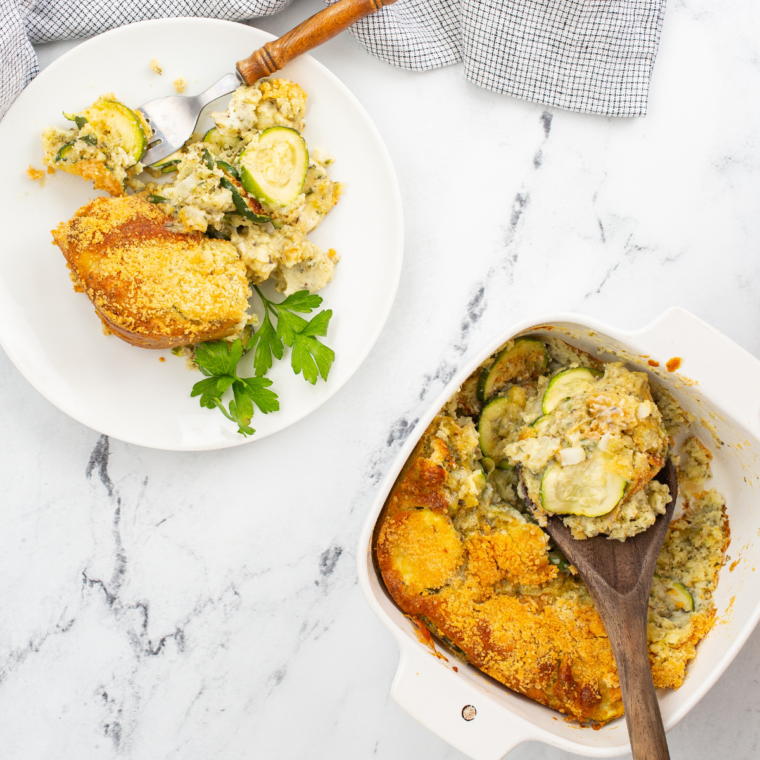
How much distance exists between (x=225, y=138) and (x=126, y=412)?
38.3 inches

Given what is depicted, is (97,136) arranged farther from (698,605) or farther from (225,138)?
(698,605)

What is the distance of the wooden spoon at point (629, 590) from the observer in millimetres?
1717

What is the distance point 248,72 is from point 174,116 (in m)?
0.28

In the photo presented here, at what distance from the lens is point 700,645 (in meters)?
1.89

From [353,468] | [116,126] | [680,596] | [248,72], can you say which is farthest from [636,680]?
[116,126]

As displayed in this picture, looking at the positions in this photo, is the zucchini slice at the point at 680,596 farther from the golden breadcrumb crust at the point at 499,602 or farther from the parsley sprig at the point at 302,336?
the parsley sprig at the point at 302,336

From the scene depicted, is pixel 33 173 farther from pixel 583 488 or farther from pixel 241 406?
pixel 583 488

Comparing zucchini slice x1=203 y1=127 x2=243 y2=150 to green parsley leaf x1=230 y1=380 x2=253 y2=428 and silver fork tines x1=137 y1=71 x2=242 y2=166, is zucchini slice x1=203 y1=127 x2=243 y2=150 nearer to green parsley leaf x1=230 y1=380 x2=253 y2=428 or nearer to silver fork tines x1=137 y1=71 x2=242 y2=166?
silver fork tines x1=137 y1=71 x2=242 y2=166

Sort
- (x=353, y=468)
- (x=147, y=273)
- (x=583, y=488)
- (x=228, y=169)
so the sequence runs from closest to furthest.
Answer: (x=583, y=488) < (x=147, y=273) < (x=228, y=169) < (x=353, y=468)

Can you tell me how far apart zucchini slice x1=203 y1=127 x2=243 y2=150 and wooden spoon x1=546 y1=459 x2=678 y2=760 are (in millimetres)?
1561

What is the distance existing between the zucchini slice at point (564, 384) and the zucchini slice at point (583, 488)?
19 cm

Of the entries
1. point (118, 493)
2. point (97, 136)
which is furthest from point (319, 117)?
point (118, 493)

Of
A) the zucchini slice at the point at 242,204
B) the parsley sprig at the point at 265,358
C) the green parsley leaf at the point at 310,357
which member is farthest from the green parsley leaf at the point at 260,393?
the zucchini slice at the point at 242,204

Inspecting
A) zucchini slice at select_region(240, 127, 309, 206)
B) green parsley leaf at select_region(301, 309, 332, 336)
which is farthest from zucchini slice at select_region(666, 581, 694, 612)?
zucchini slice at select_region(240, 127, 309, 206)
